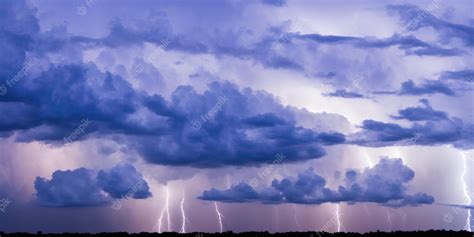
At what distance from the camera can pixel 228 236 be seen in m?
74.0

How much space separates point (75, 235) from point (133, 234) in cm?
671

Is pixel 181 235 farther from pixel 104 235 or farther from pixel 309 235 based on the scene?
pixel 309 235

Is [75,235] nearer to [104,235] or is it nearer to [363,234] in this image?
[104,235]

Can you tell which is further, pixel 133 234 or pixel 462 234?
pixel 133 234

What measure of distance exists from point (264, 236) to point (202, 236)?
6664 mm

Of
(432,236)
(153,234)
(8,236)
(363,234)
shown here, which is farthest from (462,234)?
(8,236)

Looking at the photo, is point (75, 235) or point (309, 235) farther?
point (75, 235)

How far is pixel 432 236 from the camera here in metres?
76.0

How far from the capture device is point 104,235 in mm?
75750

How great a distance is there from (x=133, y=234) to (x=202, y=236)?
7437 millimetres

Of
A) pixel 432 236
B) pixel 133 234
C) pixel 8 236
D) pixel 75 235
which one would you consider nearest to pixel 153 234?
pixel 133 234

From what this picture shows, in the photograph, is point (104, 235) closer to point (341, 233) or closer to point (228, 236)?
point (228, 236)

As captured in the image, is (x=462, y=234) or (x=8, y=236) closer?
(x=462, y=234)

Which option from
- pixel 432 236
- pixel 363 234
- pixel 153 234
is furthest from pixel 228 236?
pixel 432 236
